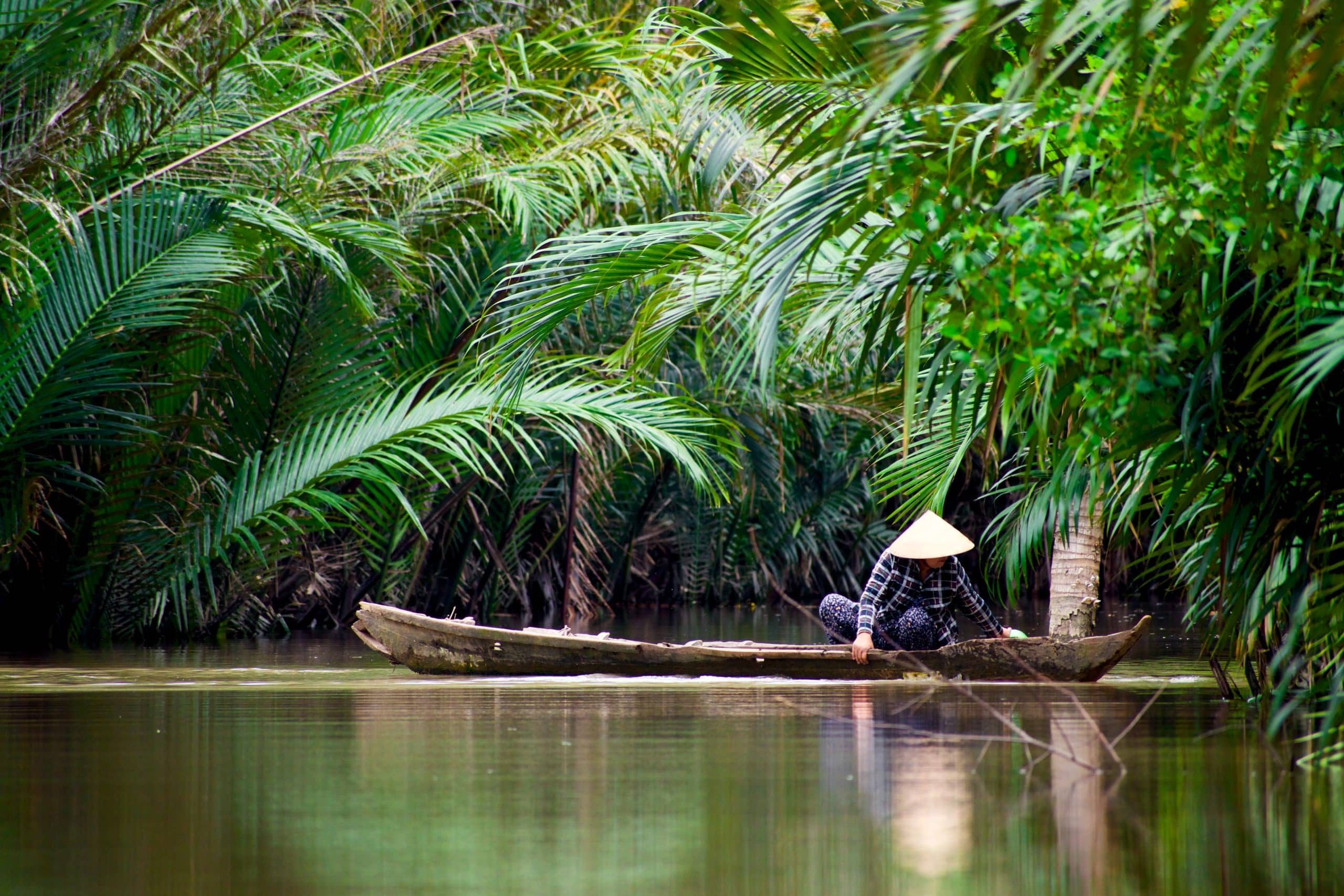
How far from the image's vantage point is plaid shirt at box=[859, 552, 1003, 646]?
981 centimetres

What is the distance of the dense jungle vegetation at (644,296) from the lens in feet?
16.5

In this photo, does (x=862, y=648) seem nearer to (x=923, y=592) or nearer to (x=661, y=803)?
(x=923, y=592)

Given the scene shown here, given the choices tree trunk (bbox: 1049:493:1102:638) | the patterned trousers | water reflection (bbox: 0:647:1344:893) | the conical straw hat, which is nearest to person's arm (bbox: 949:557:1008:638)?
the patterned trousers

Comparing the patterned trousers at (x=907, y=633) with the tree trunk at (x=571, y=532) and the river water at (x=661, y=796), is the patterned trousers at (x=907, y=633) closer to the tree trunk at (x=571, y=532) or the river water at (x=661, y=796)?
the river water at (x=661, y=796)

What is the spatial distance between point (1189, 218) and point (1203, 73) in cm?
41

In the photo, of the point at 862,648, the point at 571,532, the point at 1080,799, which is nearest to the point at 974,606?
the point at 862,648

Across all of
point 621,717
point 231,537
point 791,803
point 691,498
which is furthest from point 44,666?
point 691,498

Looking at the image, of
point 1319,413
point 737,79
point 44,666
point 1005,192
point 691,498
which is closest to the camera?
point 1319,413

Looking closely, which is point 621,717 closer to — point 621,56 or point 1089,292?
point 1089,292

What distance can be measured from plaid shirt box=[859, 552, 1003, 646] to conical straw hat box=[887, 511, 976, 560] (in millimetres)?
384

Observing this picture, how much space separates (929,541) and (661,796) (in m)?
4.69

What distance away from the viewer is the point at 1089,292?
16.6 ft

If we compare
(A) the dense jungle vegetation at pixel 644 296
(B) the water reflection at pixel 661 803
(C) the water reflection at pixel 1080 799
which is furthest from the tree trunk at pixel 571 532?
(C) the water reflection at pixel 1080 799

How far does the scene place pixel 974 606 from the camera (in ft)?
32.0
